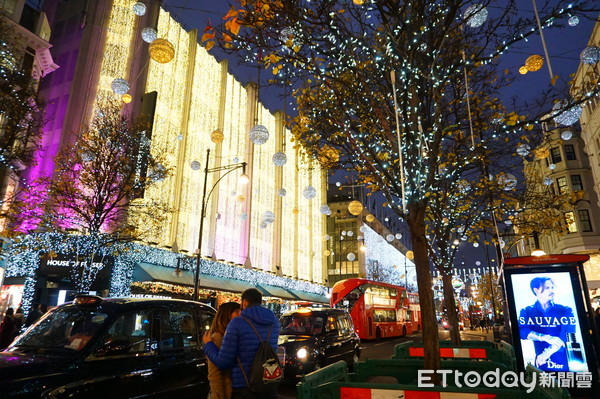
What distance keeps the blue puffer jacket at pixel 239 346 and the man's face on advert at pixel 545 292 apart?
690cm

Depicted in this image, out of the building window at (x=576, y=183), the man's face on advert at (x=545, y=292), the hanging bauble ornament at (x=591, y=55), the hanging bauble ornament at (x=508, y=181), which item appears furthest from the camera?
the building window at (x=576, y=183)

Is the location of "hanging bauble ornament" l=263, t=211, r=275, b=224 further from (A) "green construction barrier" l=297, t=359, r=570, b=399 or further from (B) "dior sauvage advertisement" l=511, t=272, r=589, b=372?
(A) "green construction barrier" l=297, t=359, r=570, b=399

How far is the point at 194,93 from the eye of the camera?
28.1 m

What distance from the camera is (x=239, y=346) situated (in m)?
3.66

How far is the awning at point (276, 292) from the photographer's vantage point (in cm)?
3177

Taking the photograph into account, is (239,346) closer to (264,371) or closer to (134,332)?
(264,371)

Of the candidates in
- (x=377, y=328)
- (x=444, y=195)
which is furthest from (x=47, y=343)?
(x=377, y=328)

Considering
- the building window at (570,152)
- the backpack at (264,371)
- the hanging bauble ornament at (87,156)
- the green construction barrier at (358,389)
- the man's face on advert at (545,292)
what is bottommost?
the green construction barrier at (358,389)

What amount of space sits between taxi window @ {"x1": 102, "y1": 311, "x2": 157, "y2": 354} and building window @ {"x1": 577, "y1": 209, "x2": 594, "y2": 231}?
3921 centimetres

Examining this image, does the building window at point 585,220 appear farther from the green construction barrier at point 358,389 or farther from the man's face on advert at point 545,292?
the green construction barrier at point 358,389

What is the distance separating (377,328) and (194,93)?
828 inches

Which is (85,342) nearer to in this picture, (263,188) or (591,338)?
(591,338)

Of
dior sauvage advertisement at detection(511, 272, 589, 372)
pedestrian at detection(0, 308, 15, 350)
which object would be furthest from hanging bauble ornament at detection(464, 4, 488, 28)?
pedestrian at detection(0, 308, 15, 350)

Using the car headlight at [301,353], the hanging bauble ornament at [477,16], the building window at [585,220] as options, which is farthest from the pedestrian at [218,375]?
the building window at [585,220]
